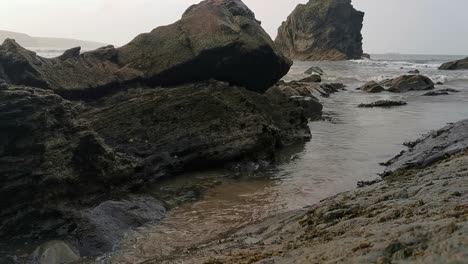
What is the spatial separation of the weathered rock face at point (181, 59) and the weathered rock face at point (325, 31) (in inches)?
3725

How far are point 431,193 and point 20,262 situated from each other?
561 centimetres

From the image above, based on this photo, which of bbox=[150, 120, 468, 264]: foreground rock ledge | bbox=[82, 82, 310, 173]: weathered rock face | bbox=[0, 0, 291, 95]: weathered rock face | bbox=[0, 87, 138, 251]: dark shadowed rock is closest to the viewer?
bbox=[150, 120, 468, 264]: foreground rock ledge

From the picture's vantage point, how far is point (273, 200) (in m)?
9.12

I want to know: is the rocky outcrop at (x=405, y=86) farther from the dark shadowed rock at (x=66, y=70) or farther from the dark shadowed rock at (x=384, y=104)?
the dark shadowed rock at (x=66, y=70)

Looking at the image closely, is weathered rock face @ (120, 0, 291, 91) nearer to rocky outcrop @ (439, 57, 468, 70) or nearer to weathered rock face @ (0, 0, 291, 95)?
weathered rock face @ (0, 0, 291, 95)

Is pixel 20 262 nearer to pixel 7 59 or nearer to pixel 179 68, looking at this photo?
pixel 7 59

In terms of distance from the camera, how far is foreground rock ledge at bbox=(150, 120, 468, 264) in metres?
3.11

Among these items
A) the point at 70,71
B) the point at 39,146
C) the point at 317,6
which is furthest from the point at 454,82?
the point at 317,6

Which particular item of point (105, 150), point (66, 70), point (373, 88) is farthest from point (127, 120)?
point (373, 88)

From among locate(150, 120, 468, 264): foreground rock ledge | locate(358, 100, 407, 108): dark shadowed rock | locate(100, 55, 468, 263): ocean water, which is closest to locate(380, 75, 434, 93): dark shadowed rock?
locate(358, 100, 407, 108): dark shadowed rock

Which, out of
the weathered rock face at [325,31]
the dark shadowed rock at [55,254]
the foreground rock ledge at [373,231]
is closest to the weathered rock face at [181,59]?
the dark shadowed rock at [55,254]

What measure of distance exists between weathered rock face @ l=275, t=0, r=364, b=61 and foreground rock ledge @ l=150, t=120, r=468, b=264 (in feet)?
337

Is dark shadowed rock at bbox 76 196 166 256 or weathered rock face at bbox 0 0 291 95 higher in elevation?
weathered rock face at bbox 0 0 291 95

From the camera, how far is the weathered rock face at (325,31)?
109625mm
